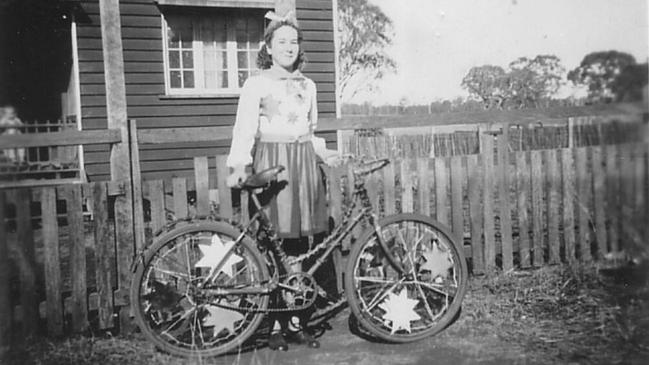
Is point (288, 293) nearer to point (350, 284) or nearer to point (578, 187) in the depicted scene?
point (350, 284)

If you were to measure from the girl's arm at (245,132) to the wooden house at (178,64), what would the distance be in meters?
5.64

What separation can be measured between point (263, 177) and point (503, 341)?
1.71 metres

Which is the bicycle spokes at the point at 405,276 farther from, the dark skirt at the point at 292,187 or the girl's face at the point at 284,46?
the girl's face at the point at 284,46

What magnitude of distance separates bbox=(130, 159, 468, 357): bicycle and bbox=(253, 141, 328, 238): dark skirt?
0.08 m

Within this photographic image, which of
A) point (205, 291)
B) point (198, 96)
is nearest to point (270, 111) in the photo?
point (205, 291)

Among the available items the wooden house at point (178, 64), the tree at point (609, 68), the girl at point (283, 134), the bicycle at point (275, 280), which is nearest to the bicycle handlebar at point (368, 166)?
the bicycle at point (275, 280)

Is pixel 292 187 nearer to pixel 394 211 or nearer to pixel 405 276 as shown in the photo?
pixel 405 276

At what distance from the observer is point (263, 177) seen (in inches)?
121

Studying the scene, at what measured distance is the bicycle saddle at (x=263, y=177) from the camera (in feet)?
10.0

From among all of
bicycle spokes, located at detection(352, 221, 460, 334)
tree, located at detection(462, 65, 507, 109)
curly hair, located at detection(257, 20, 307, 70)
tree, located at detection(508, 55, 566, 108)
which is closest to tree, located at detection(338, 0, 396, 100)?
tree, located at detection(462, 65, 507, 109)

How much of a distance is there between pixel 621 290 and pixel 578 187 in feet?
3.01

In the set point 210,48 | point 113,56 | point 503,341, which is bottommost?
point 503,341

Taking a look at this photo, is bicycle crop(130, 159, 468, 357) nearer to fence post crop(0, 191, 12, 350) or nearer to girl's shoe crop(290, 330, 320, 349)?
girl's shoe crop(290, 330, 320, 349)

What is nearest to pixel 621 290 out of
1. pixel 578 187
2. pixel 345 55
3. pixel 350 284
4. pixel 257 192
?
pixel 578 187
